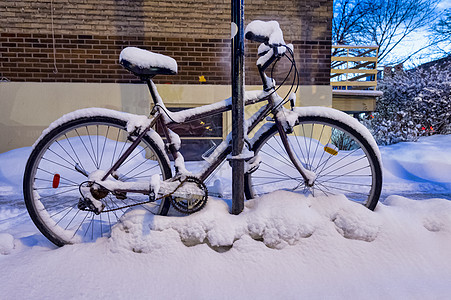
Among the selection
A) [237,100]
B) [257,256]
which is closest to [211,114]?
[237,100]

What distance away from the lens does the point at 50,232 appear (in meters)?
1.71

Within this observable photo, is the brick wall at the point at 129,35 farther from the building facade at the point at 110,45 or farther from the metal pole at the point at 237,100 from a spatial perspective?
the metal pole at the point at 237,100

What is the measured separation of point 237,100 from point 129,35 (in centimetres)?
431

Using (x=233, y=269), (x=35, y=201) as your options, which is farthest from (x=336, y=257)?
(x=35, y=201)

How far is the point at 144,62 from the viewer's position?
5.43 ft

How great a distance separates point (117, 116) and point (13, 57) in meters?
4.83

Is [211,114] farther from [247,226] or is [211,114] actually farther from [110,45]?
[110,45]

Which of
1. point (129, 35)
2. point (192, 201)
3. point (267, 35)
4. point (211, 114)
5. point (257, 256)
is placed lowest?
point (257, 256)

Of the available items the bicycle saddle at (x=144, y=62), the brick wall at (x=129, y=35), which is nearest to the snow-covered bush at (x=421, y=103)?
the brick wall at (x=129, y=35)

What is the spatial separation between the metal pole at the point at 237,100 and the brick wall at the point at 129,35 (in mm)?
3684

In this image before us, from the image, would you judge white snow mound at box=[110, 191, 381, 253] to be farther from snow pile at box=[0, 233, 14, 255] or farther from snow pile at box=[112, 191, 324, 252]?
snow pile at box=[0, 233, 14, 255]

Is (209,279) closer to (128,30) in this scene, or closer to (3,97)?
(128,30)

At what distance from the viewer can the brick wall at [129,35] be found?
4.94m

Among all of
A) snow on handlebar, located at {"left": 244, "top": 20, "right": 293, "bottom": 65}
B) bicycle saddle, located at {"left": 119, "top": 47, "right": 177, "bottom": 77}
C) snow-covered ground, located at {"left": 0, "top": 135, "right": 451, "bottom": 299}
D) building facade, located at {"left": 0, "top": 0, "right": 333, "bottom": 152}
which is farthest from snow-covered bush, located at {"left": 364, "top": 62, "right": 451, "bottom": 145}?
bicycle saddle, located at {"left": 119, "top": 47, "right": 177, "bottom": 77}
